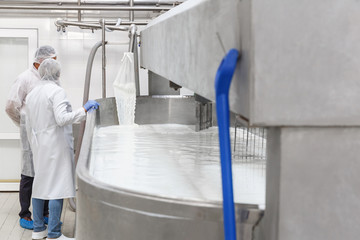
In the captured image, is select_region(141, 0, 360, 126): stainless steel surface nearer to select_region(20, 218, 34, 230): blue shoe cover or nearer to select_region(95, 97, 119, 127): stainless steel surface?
select_region(95, 97, 119, 127): stainless steel surface

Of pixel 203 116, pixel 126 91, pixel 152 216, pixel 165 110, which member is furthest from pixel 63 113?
pixel 152 216

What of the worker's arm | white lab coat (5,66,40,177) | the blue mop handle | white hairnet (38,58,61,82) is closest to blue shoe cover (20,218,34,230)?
white lab coat (5,66,40,177)

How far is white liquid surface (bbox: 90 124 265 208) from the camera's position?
0.88 m

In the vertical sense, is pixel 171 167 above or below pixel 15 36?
below

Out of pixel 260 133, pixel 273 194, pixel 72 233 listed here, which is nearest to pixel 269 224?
pixel 273 194

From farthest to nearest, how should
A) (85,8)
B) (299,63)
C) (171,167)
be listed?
(85,8), (171,167), (299,63)

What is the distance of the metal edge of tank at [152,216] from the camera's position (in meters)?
0.62

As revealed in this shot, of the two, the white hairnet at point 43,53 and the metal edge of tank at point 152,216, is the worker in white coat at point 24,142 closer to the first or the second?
the white hairnet at point 43,53

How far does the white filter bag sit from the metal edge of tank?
160cm

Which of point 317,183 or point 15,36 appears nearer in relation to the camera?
point 317,183

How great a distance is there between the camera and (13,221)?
3.14 meters

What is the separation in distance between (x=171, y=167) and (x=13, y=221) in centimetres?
238

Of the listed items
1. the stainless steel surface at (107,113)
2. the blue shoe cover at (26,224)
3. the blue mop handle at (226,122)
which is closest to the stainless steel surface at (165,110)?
the stainless steel surface at (107,113)

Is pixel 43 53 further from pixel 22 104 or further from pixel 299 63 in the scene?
pixel 299 63
